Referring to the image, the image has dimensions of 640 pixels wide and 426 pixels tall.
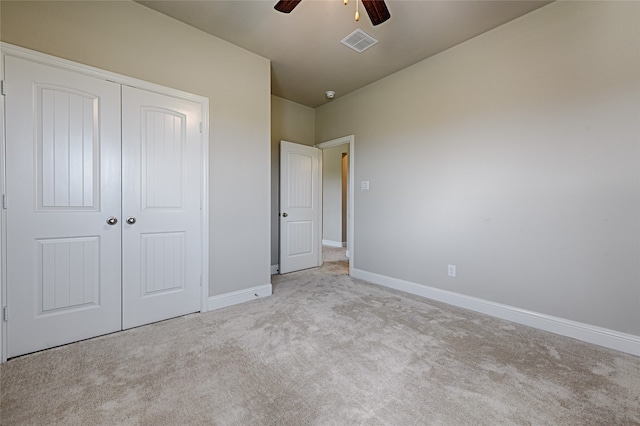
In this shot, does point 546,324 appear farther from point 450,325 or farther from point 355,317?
point 355,317

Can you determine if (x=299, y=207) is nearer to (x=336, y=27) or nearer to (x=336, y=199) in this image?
(x=336, y=27)

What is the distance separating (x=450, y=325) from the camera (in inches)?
92.9

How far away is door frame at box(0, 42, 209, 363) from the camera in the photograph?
1736mm

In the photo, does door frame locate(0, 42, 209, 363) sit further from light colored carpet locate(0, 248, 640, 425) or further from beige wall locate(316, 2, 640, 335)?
beige wall locate(316, 2, 640, 335)

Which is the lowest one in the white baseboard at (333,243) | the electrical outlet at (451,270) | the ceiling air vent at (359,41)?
the white baseboard at (333,243)

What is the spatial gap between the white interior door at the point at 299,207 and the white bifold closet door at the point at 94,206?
166 cm

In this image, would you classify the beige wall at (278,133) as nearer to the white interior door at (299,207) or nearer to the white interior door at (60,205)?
the white interior door at (299,207)

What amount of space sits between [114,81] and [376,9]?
213 cm

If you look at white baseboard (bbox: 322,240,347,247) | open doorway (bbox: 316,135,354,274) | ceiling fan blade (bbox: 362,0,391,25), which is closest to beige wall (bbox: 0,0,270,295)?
ceiling fan blade (bbox: 362,0,391,25)

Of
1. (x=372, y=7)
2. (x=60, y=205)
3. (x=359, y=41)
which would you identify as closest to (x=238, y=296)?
(x=60, y=205)

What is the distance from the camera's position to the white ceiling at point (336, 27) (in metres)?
2.25

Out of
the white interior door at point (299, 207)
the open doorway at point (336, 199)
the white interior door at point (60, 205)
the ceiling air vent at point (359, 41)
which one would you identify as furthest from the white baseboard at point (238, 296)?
the open doorway at point (336, 199)

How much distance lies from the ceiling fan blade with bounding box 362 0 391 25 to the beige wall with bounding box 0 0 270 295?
1.62 meters

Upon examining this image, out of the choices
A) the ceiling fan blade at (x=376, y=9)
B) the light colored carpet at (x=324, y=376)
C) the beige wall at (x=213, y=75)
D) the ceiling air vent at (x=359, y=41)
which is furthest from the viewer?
the ceiling air vent at (x=359, y=41)
